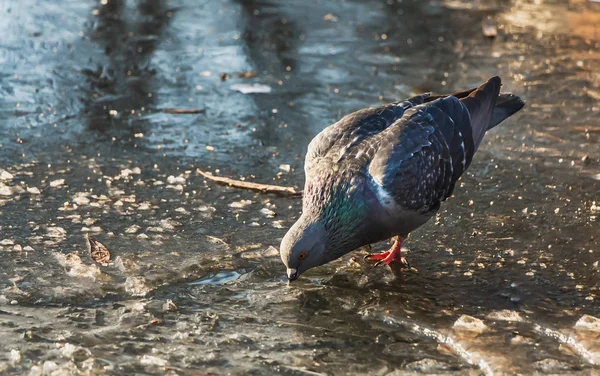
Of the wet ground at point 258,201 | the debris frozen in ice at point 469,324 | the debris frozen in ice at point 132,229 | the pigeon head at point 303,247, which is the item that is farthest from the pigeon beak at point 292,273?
the debris frozen in ice at point 132,229

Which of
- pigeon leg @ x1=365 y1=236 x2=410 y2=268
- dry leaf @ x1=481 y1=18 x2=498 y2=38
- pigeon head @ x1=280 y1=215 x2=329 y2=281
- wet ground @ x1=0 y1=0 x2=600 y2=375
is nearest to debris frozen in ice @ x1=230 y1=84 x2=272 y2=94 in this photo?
wet ground @ x1=0 y1=0 x2=600 y2=375

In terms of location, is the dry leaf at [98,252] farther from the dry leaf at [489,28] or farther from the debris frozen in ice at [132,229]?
the dry leaf at [489,28]

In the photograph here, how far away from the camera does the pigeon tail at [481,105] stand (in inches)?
202

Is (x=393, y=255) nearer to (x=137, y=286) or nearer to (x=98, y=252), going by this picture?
(x=137, y=286)

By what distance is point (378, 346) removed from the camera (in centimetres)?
385

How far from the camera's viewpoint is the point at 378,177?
14.5 feet

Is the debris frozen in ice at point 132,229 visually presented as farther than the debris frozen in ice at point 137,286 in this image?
Yes

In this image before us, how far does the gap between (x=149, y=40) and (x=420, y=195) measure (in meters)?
4.49

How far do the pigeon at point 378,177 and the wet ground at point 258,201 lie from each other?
243 mm

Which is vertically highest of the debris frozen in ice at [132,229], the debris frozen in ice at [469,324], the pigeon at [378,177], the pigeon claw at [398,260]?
the pigeon at [378,177]

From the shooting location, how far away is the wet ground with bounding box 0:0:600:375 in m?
3.84

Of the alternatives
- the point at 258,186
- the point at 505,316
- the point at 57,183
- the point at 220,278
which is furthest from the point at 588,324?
the point at 57,183

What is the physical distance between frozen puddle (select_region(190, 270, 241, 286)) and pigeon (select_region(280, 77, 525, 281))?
340 mm

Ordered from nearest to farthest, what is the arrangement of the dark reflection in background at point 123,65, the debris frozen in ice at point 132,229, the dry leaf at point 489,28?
the debris frozen in ice at point 132,229
the dark reflection in background at point 123,65
the dry leaf at point 489,28
